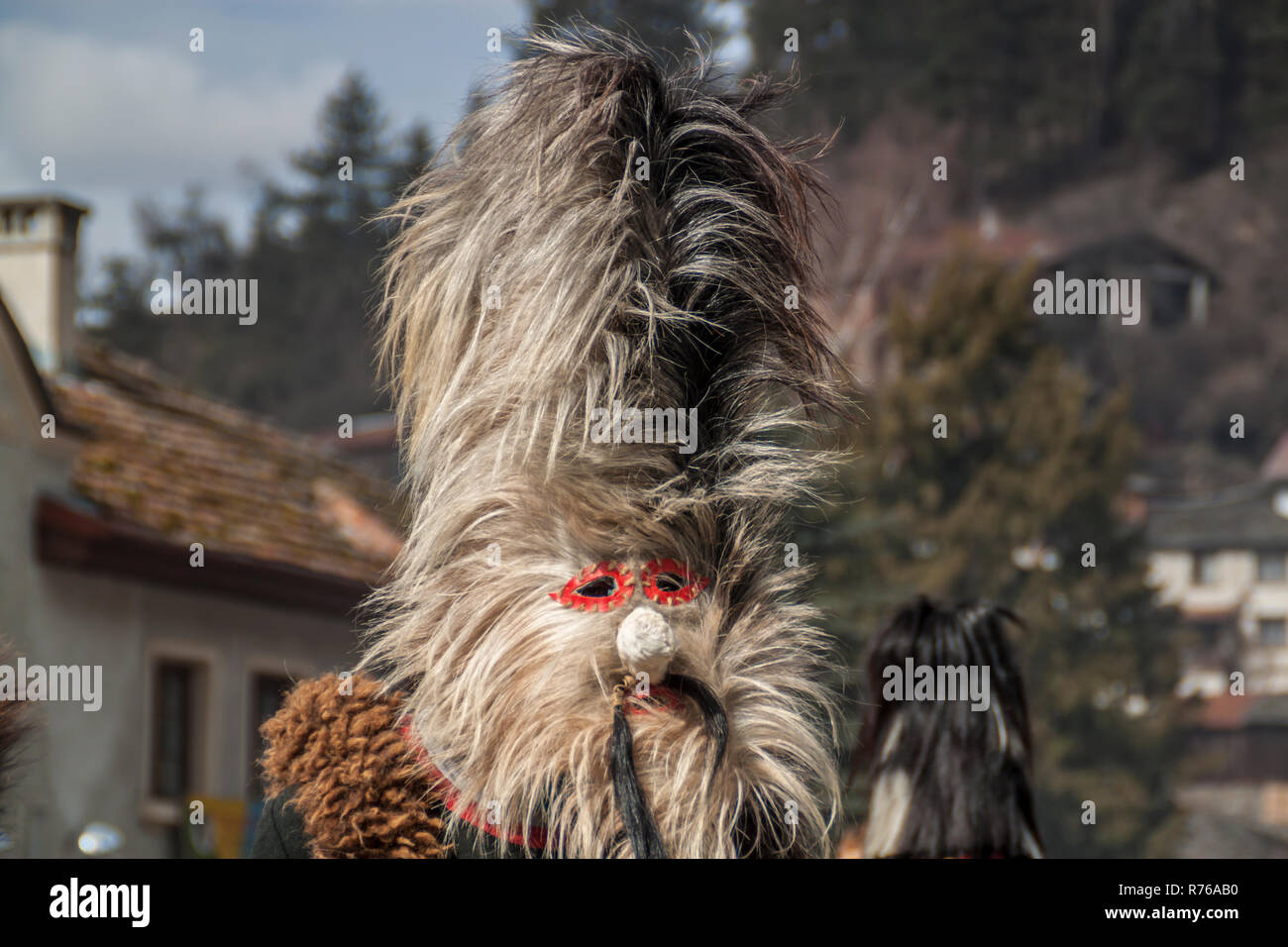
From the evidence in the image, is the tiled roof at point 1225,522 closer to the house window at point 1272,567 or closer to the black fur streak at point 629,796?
the house window at point 1272,567

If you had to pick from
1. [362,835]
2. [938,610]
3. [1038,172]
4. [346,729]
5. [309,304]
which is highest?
[1038,172]

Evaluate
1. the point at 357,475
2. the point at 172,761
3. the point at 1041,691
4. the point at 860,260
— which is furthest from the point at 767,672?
the point at 860,260

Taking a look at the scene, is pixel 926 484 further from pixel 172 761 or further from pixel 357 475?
pixel 172 761

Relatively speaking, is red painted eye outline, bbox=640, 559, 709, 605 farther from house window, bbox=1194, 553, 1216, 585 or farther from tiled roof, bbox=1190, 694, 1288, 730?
house window, bbox=1194, 553, 1216, 585

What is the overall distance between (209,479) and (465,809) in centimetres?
1702

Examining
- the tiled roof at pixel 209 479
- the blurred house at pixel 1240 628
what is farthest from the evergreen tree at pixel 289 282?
the tiled roof at pixel 209 479

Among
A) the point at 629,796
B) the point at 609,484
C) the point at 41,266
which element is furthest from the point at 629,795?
the point at 41,266

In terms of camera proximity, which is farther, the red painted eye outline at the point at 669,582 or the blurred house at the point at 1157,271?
the blurred house at the point at 1157,271

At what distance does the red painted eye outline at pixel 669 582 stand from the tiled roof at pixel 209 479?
1396 cm

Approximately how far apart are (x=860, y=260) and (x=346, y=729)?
61630 millimetres

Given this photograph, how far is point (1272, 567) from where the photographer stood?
66.7 m

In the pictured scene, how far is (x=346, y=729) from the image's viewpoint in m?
2.10

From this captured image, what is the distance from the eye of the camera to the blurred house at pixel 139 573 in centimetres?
1495

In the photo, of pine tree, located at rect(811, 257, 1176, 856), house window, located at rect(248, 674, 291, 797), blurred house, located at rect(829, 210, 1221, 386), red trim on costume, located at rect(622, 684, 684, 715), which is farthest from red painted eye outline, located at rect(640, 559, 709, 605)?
blurred house, located at rect(829, 210, 1221, 386)
